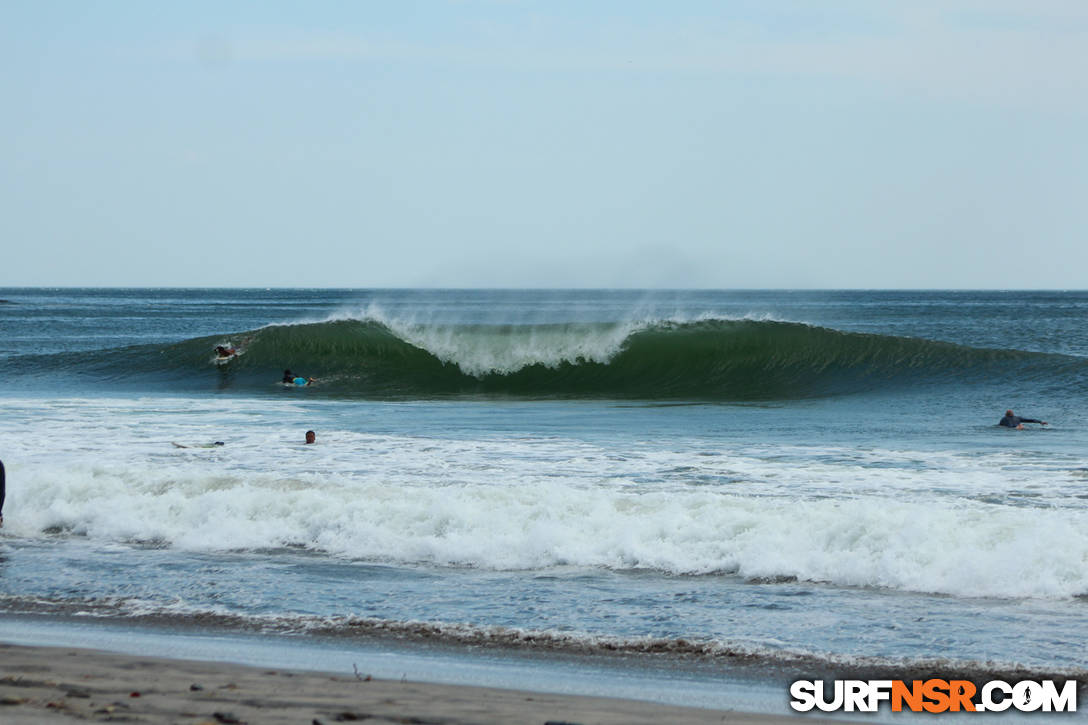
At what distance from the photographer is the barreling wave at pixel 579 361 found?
26.3 m

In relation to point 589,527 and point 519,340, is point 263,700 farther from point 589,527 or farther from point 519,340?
point 519,340

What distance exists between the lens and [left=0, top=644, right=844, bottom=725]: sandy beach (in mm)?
5281

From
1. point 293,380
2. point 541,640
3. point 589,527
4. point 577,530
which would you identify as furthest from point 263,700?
point 293,380

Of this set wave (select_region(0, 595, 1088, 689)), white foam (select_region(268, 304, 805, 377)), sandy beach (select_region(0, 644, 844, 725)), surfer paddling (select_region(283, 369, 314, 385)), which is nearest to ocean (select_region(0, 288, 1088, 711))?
wave (select_region(0, 595, 1088, 689))

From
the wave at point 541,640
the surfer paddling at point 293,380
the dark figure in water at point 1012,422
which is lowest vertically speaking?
the wave at point 541,640

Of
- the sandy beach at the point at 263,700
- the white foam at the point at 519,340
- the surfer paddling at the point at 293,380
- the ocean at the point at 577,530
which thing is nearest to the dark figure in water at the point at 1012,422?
the ocean at the point at 577,530

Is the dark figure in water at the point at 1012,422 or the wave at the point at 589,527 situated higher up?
the dark figure in water at the point at 1012,422

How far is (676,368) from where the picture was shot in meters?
28.5

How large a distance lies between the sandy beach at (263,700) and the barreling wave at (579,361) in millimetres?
18999

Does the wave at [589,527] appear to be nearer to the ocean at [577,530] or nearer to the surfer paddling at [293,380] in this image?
the ocean at [577,530]

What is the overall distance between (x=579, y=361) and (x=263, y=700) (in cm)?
2405

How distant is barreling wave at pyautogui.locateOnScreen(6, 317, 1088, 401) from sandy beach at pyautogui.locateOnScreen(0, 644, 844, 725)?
18999mm

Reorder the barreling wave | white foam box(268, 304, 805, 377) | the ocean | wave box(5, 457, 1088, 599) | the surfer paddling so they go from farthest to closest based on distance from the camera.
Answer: white foam box(268, 304, 805, 377)
the surfer paddling
the barreling wave
wave box(5, 457, 1088, 599)
the ocean

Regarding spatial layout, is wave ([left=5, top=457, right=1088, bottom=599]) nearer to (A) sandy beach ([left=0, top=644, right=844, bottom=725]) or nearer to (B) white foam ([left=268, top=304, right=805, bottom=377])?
(A) sandy beach ([left=0, top=644, right=844, bottom=725])
